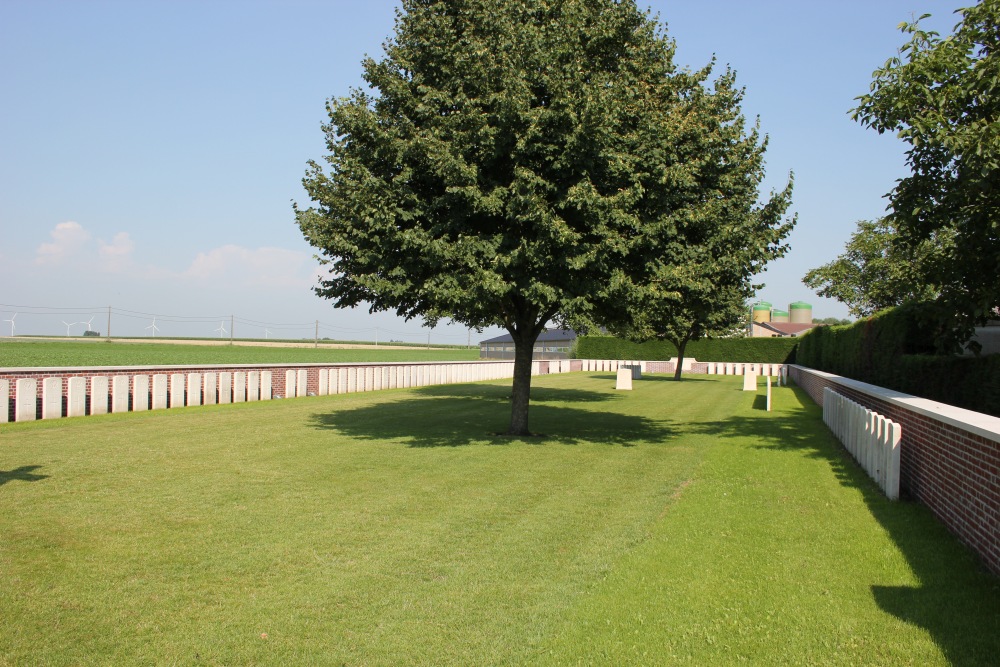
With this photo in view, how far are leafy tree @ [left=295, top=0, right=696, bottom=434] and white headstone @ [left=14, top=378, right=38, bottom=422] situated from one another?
6.21m

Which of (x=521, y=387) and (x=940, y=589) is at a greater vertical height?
(x=521, y=387)

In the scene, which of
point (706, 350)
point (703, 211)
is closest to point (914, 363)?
point (703, 211)

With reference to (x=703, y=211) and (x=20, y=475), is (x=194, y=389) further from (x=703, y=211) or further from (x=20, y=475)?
(x=703, y=211)

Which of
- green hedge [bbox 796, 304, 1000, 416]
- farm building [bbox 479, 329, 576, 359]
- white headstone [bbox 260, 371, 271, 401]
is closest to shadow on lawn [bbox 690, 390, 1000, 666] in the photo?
green hedge [bbox 796, 304, 1000, 416]

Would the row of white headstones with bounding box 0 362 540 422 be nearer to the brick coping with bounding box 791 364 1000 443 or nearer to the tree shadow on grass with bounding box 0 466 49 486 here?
the tree shadow on grass with bounding box 0 466 49 486

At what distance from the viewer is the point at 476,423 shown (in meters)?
15.4

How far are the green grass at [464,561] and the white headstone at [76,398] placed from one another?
12.3 ft

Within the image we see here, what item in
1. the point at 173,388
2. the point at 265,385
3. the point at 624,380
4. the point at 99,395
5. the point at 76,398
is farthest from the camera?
the point at 624,380

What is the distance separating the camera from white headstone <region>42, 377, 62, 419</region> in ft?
45.8

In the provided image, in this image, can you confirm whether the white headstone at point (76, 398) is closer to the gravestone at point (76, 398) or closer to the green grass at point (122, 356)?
the gravestone at point (76, 398)

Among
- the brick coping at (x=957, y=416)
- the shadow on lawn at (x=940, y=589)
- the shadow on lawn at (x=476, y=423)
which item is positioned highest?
the brick coping at (x=957, y=416)

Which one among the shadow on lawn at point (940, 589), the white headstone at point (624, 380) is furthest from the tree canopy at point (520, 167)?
the white headstone at point (624, 380)

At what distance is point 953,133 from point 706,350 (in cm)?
4612

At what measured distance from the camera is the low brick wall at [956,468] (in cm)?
532
